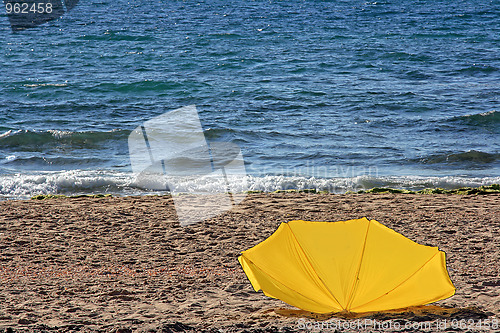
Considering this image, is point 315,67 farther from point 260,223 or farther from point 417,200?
point 260,223

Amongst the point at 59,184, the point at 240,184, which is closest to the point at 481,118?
the point at 240,184

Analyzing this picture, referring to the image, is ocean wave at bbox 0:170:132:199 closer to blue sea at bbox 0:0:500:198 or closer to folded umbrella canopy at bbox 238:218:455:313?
blue sea at bbox 0:0:500:198

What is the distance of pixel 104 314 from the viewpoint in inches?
166

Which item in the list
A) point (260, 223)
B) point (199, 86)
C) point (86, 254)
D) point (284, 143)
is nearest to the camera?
point (86, 254)

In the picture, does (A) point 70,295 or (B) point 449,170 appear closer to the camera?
(A) point 70,295

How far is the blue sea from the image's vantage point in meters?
11.1

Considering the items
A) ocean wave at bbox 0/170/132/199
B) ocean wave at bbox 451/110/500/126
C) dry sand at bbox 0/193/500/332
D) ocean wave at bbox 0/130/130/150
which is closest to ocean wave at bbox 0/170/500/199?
ocean wave at bbox 0/170/132/199

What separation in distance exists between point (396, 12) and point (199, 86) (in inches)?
670

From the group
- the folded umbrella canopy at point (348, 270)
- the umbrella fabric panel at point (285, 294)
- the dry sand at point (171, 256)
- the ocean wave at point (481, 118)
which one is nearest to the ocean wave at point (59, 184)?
the dry sand at point (171, 256)

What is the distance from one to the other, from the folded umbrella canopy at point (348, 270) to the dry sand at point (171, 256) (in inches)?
12.9

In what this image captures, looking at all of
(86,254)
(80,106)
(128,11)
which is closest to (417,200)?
(86,254)

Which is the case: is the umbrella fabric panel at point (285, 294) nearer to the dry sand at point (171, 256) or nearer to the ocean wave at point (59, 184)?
the dry sand at point (171, 256)

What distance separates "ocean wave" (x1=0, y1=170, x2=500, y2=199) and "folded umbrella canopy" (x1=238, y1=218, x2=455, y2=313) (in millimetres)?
5334

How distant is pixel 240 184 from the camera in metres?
9.77
